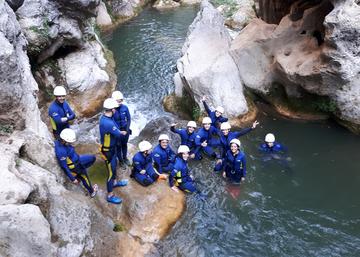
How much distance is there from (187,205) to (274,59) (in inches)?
355

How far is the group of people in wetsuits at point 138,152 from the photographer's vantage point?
918 centimetres

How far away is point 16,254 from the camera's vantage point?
6.61m

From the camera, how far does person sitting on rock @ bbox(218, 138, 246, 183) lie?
11023mm

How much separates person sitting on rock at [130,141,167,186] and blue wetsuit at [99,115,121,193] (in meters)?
0.78

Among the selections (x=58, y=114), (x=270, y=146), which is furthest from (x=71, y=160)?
(x=270, y=146)

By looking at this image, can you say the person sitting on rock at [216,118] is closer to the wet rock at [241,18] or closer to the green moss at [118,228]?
the green moss at [118,228]

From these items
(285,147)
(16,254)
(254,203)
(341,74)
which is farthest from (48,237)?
(341,74)

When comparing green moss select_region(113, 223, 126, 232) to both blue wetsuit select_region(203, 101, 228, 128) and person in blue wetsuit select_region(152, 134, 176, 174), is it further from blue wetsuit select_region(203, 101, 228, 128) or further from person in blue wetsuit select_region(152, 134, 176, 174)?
blue wetsuit select_region(203, 101, 228, 128)

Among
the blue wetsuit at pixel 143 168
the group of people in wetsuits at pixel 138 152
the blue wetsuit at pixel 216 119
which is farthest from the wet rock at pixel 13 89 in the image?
the blue wetsuit at pixel 216 119

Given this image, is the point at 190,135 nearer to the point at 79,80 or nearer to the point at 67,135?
the point at 67,135

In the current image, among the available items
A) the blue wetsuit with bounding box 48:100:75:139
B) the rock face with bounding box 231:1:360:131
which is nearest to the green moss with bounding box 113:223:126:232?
the blue wetsuit with bounding box 48:100:75:139

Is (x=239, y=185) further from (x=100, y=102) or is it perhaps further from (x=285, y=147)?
(x=100, y=102)

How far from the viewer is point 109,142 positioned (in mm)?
9516

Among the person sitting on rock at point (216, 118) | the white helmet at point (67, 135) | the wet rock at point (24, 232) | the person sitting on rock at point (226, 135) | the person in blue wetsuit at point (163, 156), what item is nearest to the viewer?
the wet rock at point (24, 232)
